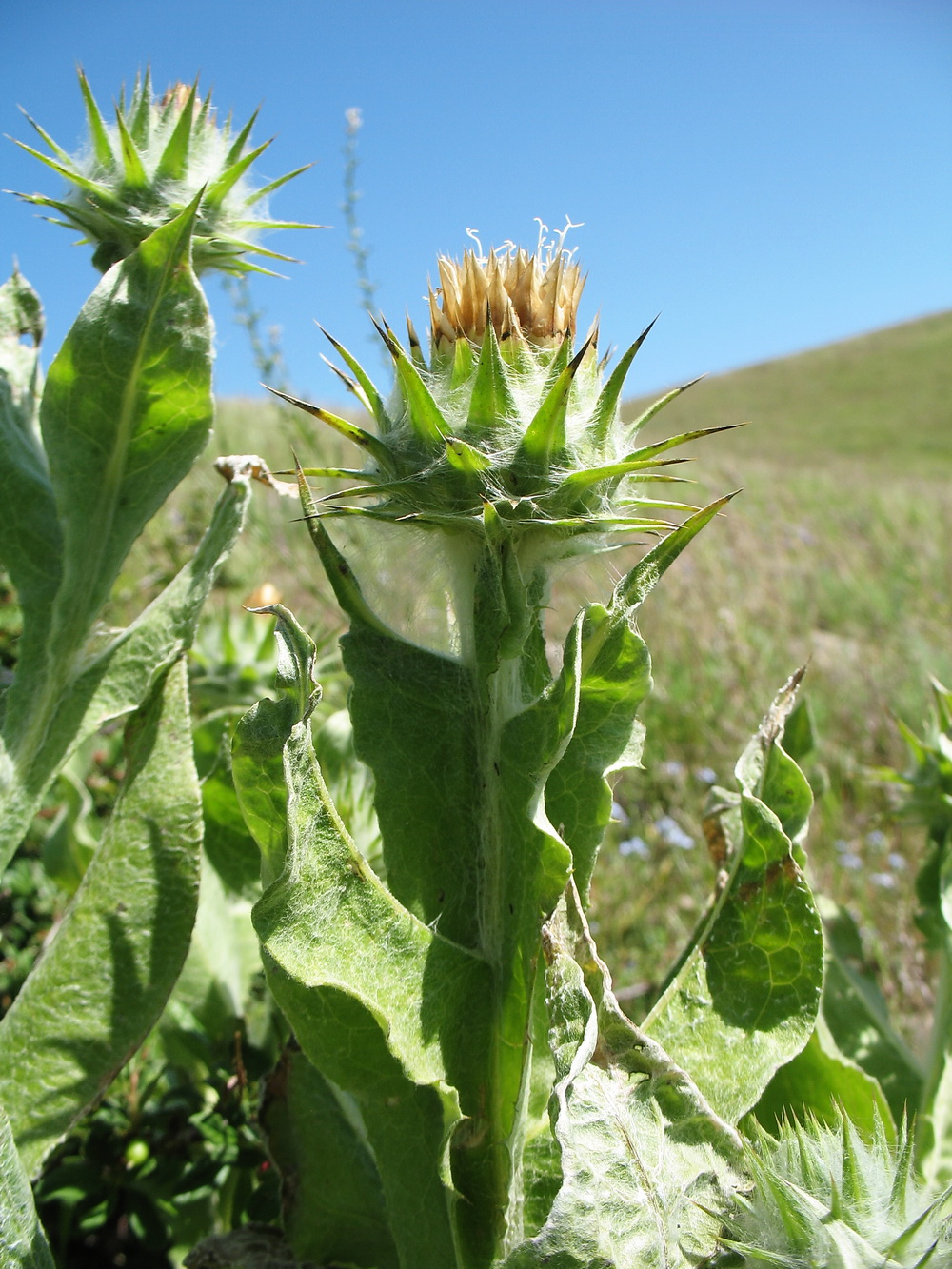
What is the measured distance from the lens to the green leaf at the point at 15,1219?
4.33 feet

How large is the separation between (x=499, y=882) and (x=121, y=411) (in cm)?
115

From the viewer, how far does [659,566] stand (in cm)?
148

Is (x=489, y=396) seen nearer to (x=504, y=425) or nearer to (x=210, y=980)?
(x=504, y=425)

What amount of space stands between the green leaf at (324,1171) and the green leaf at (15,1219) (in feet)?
1.35

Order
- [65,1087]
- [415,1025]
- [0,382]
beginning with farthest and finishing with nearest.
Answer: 1. [0,382]
2. [65,1087]
3. [415,1025]

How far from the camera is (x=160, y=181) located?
1.84 meters

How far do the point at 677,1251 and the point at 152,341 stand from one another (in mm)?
1711

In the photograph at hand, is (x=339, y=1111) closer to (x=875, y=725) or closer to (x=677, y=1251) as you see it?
(x=677, y=1251)

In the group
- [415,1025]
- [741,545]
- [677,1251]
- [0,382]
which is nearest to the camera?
[677,1251]

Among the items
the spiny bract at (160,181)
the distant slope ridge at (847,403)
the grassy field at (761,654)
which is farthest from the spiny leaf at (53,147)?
the distant slope ridge at (847,403)

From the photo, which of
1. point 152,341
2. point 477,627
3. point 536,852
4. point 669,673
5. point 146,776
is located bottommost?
point 669,673

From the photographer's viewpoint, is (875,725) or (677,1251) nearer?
(677,1251)

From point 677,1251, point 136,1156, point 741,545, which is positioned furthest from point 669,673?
point 677,1251

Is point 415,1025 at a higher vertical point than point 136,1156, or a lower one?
higher
